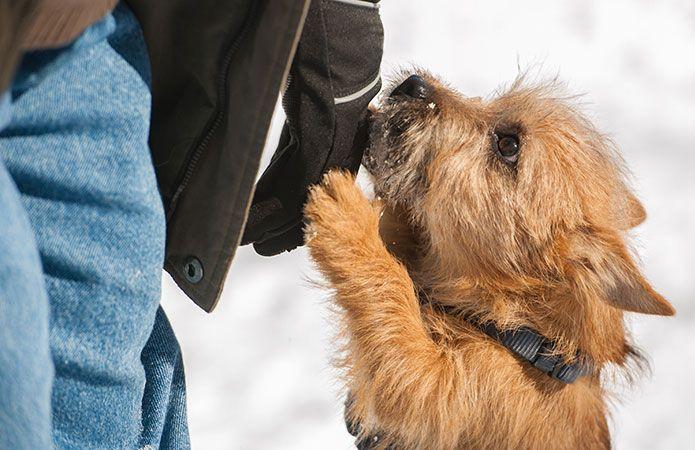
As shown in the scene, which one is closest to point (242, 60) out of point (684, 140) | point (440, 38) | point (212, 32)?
point (212, 32)

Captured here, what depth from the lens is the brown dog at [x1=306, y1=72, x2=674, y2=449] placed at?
2.50 m

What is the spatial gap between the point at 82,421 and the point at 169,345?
38cm

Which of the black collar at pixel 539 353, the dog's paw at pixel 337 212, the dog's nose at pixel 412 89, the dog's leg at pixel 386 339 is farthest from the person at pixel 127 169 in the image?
the black collar at pixel 539 353

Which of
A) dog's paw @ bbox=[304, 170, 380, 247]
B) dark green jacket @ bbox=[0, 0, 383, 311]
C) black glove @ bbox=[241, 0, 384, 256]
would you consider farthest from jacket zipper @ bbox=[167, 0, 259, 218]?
dog's paw @ bbox=[304, 170, 380, 247]

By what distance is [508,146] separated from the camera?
2.76 meters

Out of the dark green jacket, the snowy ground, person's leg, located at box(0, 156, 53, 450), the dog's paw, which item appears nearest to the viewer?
person's leg, located at box(0, 156, 53, 450)

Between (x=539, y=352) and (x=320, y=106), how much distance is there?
45.4 inches

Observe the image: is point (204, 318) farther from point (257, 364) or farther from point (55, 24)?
point (55, 24)

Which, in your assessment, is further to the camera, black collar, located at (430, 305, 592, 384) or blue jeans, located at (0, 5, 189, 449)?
black collar, located at (430, 305, 592, 384)

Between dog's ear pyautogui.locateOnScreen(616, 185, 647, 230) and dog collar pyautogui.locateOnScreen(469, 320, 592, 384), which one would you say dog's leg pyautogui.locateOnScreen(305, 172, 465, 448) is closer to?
dog collar pyautogui.locateOnScreen(469, 320, 592, 384)

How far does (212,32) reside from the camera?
1695 millimetres

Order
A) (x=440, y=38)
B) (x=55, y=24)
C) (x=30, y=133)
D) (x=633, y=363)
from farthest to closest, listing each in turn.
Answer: (x=440, y=38)
(x=633, y=363)
(x=30, y=133)
(x=55, y=24)

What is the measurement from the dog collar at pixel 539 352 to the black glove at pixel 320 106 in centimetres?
77

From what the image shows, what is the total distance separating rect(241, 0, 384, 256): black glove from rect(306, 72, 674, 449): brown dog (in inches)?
6.7
